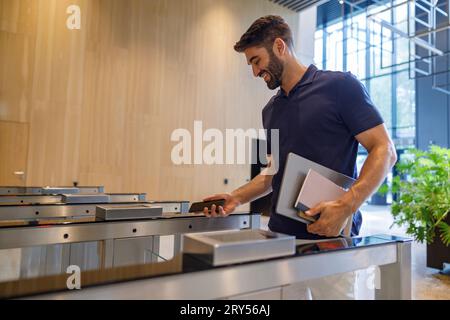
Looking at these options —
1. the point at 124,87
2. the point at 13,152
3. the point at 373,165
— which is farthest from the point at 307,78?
the point at 13,152

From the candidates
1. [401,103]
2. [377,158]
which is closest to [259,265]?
[377,158]

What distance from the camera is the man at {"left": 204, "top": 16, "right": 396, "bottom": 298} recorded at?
1.03 meters

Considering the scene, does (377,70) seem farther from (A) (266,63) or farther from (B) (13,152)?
(A) (266,63)

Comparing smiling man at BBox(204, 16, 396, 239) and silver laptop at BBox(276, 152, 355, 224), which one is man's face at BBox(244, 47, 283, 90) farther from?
silver laptop at BBox(276, 152, 355, 224)

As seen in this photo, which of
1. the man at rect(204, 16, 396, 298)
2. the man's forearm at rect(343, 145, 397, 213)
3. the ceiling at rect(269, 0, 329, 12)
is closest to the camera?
the man's forearm at rect(343, 145, 397, 213)

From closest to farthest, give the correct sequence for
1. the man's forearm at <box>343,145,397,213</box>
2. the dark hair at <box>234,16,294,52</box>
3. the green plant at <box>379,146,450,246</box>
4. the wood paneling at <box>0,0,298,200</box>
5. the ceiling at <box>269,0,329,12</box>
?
the man's forearm at <box>343,145,397,213</box>, the dark hair at <box>234,16,294,52</box>, the green plant at <box>379,146,450,246</box>, the wood paneling at <box>0,0,298,200</box>, the ceiling at <box>269,0,329,12</box>

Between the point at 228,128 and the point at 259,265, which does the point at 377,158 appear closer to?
the point at 259,265

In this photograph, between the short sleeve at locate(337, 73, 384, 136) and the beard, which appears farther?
the beard

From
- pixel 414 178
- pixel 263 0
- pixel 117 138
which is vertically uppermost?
pixel 263 0

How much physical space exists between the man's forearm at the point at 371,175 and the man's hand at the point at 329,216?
0.03 metres

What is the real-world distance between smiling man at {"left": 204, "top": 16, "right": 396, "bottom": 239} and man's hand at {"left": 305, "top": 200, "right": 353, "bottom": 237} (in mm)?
15

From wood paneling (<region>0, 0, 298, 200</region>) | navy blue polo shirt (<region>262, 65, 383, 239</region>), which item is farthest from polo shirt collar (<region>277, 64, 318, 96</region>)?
wood paneling (<region>0, 0, 298, 200</region>)

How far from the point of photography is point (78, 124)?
4621 millimetres
